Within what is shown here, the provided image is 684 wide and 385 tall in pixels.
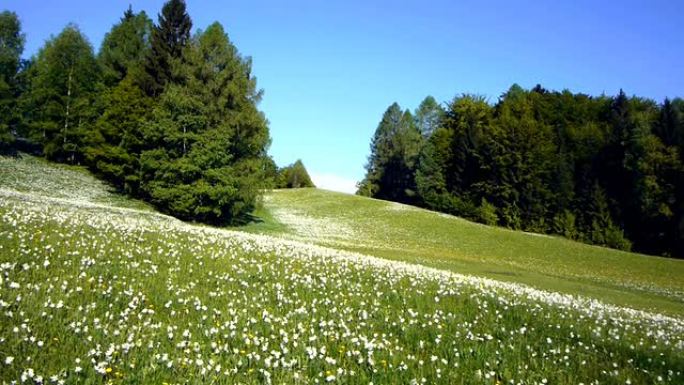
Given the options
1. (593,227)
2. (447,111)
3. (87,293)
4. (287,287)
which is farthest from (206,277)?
(447,111)

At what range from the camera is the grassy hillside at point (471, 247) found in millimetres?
39875

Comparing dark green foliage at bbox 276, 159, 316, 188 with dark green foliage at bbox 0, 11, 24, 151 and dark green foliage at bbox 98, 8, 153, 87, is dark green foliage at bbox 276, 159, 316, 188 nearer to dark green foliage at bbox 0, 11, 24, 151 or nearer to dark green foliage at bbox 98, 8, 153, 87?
dark green foliage at bbox 98, 8, 153, 87

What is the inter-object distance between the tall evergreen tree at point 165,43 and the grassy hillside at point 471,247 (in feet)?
74.7

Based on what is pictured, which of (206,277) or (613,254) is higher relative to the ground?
(613,254)

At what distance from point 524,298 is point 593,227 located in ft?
207

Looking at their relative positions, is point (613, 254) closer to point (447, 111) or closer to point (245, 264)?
point (447, 111)

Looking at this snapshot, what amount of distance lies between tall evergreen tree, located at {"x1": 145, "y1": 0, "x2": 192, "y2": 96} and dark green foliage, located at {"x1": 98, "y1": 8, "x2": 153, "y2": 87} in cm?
973

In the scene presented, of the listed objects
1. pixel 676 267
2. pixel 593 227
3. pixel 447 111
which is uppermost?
pixel 447 111

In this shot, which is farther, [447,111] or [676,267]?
[447,111]

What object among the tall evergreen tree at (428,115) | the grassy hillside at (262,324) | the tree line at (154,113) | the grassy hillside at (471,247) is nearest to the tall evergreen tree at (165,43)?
the tree line at (154,113)

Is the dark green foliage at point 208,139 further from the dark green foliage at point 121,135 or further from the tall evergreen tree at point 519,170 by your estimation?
the tall evergreen tree at point 519,170

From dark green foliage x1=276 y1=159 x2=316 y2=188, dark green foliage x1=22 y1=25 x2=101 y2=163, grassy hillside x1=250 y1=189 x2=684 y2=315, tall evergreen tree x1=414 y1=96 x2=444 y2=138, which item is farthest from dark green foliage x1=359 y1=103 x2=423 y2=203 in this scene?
dark green foliage x1=22 y1=25 x2=101 y2=163

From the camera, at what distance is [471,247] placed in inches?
2186

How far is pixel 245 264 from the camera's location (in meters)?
14.6
